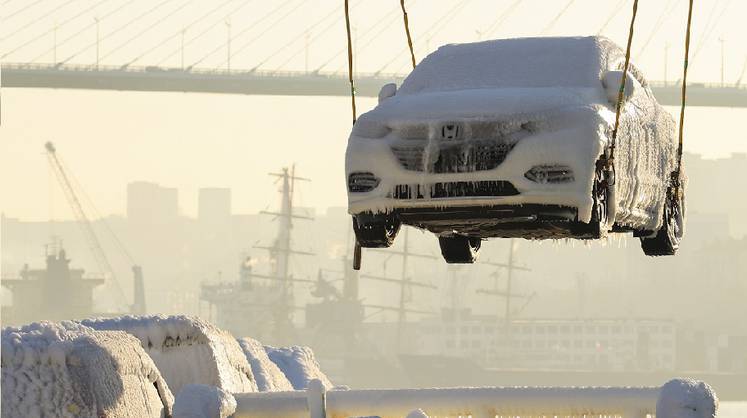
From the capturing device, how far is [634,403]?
7750 mm

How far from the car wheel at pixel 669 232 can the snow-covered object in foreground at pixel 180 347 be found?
8.33ft

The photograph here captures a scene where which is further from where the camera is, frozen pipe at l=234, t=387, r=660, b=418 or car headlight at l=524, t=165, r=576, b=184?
frozen pipe at l=234, t=387, r=660, b=418

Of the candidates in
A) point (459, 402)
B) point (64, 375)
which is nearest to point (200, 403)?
point (64, 375)

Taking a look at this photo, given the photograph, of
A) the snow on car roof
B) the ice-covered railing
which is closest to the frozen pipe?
the ice-covered railing

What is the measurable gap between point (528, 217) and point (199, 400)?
A: 1.62 metres

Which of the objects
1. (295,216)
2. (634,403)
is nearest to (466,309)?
(295,216)

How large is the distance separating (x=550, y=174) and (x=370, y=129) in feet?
2.78

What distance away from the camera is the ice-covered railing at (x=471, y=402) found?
25.0 feet

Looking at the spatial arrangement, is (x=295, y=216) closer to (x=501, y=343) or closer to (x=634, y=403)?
(x=501, y=343)

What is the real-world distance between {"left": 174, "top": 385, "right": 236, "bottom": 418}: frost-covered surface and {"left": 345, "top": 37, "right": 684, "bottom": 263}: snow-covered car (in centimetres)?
104

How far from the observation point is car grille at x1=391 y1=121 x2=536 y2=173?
7289mm

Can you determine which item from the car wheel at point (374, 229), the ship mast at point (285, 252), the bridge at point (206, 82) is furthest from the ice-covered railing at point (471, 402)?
the ship mast at point (285, 252)

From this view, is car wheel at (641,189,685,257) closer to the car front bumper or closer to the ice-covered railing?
the ice-covered railing

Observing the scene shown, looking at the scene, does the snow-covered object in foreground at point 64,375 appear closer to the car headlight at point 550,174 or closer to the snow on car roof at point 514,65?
the snow on car roof at point 514,65
